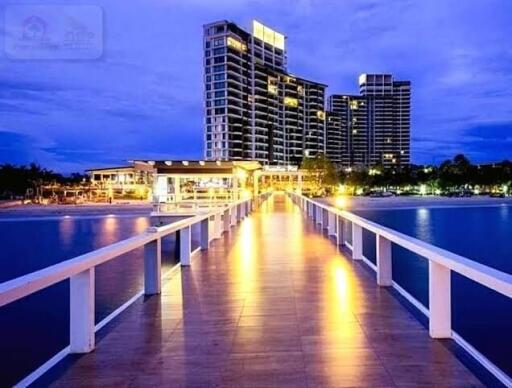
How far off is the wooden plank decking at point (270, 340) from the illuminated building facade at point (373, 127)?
151715mm

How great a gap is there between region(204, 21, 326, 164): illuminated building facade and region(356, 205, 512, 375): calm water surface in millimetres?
61702

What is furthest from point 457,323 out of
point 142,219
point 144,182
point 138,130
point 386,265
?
point 138,130

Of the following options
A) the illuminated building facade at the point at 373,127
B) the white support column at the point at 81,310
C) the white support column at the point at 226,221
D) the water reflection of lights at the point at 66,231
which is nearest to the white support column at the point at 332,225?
the white support column at the point at 226,221

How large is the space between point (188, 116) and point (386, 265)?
127 metres

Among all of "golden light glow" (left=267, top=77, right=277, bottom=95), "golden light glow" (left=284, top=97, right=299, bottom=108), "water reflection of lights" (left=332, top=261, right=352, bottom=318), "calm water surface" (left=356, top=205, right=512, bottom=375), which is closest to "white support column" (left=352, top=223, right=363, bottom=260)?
A: "water reflection of lights" (left=332, top=261, right=352, bottom=318)

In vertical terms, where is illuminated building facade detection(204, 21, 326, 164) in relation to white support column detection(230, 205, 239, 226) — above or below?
above

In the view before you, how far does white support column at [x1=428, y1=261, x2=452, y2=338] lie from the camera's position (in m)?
3.96

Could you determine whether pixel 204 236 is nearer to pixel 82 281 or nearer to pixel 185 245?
pixel 185 245

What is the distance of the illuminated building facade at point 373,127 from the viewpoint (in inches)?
6181

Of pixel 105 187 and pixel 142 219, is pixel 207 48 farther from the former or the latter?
pixel 142 219

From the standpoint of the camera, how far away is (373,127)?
158 meters

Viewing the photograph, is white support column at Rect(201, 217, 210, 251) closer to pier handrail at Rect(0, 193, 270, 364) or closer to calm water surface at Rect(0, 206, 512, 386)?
calm water surface at Rect(0, 206, 512, 386)

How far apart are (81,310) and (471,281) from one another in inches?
410

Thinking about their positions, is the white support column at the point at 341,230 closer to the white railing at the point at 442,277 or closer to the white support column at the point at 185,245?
the white support column at the point at 185,245
